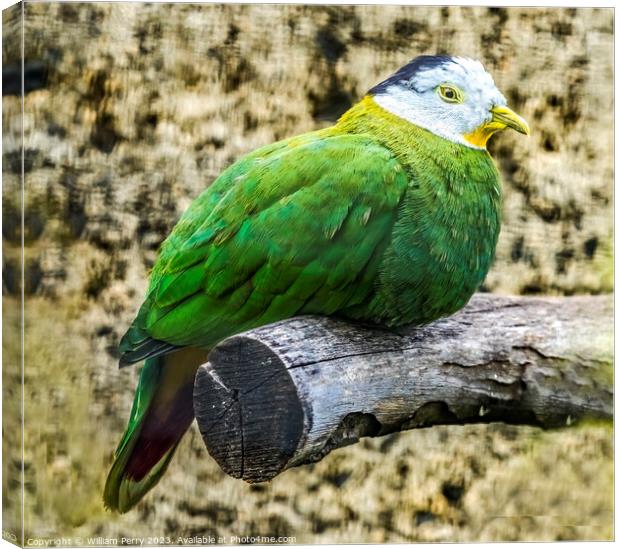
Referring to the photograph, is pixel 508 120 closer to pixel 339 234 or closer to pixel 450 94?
pixel 450 94

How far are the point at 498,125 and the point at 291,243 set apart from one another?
830mm

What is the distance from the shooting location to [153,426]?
348 centimetres

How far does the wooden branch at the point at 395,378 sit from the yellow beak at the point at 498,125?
2.03 feet

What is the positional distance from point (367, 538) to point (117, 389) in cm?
101

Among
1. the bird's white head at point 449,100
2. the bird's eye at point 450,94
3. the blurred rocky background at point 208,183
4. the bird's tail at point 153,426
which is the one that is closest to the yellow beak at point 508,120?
the bird's white head at point 449,100

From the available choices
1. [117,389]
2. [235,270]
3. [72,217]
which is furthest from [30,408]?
[235,270]

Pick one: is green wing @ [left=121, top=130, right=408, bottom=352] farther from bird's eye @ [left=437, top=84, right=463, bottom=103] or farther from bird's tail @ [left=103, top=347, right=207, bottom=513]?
bird's eye @ [left=437, top=84, right=463, bottom=103]

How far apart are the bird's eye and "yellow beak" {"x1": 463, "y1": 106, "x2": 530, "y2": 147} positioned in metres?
0.12

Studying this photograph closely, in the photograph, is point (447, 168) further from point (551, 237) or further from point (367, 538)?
point (367, 538)

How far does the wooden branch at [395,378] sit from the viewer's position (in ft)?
9.77

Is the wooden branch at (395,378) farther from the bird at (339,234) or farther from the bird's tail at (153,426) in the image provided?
the bird's tail at (153,426)

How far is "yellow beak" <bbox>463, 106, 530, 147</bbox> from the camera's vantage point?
345cm

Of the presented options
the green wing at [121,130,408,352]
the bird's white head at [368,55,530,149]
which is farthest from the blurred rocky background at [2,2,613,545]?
the green wing at [121,130,408,352]

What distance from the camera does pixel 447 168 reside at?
3.33 metres
